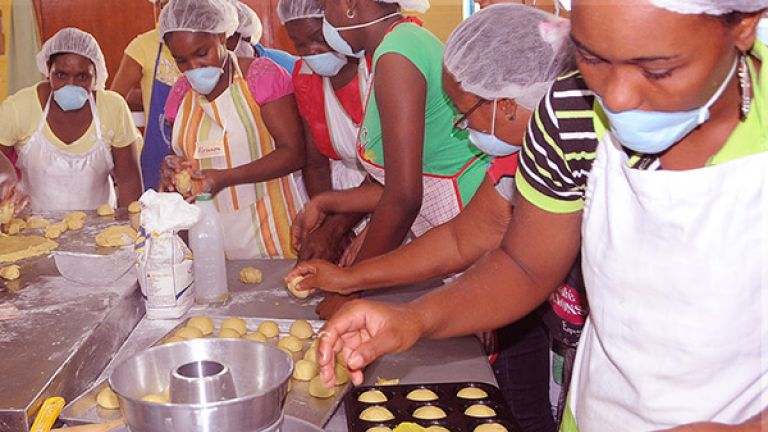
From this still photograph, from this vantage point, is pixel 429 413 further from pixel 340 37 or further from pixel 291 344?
pixel 340 37

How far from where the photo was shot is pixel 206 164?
339cm

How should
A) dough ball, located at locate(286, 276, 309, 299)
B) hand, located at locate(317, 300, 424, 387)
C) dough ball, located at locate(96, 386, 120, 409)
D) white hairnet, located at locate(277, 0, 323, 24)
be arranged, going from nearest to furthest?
hand, located at locate(317, 300, 424, 387) → dough ball, located at locate(96, 386, 120, 409) → dough ball, located at locate(286, 276, 309, 299) → white hairnet, located at locate(277, 0, 323, 24)

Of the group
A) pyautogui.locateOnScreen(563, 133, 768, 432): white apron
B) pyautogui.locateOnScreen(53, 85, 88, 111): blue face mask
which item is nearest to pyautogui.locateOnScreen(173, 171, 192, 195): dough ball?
pyautogui.locateOnScreen(53, 85, 88, 111): blue face mask

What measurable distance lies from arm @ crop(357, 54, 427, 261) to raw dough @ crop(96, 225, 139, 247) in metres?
1.10

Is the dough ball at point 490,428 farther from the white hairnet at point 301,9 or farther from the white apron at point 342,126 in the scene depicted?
the white hairnet at point 301,9

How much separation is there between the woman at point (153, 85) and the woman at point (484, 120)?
233 cm

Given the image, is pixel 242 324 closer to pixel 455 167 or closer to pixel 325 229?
pixel 325 229

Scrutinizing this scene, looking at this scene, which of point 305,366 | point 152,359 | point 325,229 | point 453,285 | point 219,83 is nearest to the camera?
point 152,359

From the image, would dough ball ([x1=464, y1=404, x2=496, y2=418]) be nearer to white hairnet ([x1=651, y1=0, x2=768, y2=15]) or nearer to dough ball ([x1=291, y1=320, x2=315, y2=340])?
dough ball ([x1=291, y1=320, x2=315, y2=340])

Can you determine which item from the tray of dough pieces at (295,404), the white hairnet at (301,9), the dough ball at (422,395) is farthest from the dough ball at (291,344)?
the white hairnet at (301,9)

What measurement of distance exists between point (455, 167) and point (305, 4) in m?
0.88

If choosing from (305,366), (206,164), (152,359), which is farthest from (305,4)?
(152,359)

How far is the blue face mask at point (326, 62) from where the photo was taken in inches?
110

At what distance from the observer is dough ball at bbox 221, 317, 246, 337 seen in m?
2.04
